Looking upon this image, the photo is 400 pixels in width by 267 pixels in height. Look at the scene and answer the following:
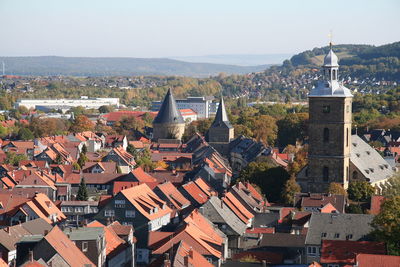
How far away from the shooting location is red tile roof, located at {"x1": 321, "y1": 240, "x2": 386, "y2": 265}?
124ft

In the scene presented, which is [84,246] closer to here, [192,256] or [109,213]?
[192,256]

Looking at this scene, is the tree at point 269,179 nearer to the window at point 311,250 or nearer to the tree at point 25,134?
the window at point 311,250

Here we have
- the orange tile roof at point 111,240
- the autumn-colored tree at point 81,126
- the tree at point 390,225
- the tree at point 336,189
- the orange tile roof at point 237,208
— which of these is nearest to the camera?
the tree at point 390,225

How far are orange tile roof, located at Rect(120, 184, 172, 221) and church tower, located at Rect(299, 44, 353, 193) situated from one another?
960cm

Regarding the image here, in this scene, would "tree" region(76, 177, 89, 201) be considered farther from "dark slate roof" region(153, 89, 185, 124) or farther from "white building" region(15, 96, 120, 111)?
"white building" region(15, 96, 120, 111)

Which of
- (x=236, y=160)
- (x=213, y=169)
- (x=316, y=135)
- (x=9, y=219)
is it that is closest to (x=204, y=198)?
(x=316, y=135)

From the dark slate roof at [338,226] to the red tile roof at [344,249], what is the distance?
2.98 m

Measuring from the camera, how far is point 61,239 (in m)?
35.5

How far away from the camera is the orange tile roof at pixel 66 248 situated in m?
34.2

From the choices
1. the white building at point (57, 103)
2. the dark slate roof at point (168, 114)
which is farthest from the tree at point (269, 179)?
the white building at point (57, 103)

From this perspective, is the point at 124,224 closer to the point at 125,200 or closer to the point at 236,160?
the point at 125,200

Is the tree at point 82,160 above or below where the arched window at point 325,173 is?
below

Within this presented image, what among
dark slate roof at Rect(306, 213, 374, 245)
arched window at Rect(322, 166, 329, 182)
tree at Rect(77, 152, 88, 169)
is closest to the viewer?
dark slate roof at Rect(306, 213, 374, 245)

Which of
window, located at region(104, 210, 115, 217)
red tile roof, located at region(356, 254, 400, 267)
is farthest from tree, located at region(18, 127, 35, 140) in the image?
red tile roof, located at region(356, 254, 400, 267)
